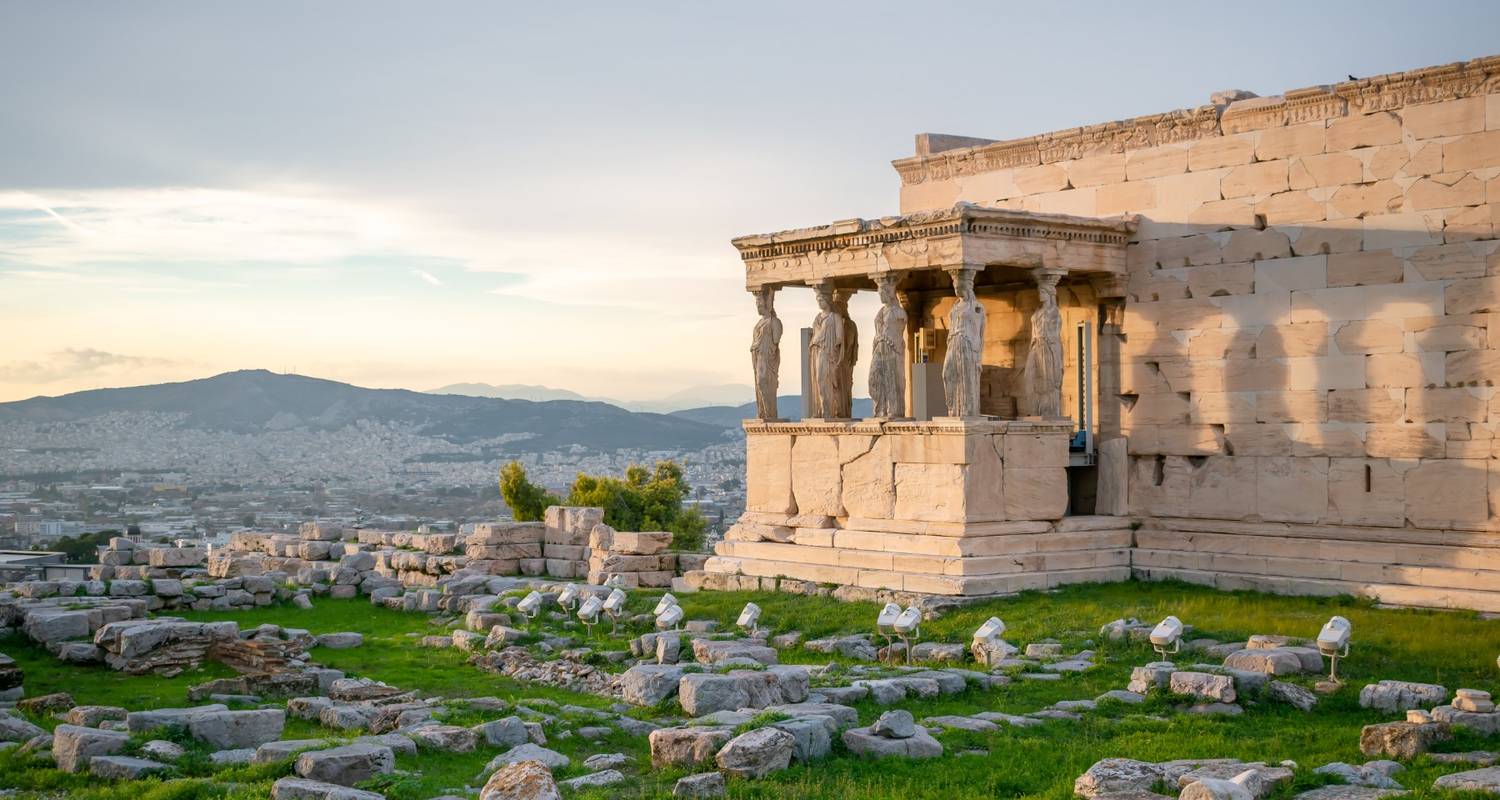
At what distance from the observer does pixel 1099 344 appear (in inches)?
846

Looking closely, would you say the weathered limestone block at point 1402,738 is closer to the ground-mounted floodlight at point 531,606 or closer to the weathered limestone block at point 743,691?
the weathered limestone block at point 743,691

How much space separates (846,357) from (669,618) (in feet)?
19.6

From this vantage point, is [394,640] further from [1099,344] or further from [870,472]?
[1099,344]

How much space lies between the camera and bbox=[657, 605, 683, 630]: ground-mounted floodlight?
18234 mm

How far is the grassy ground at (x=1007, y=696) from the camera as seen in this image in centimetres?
1045

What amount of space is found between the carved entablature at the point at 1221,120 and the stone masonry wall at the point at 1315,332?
0.09ft

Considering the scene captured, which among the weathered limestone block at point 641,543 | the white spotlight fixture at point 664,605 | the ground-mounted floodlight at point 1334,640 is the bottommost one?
the white spotlight fixture at point 664,605

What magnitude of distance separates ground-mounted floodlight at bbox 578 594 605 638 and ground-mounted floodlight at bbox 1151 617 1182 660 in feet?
22.7

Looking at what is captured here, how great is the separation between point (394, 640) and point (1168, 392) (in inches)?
404

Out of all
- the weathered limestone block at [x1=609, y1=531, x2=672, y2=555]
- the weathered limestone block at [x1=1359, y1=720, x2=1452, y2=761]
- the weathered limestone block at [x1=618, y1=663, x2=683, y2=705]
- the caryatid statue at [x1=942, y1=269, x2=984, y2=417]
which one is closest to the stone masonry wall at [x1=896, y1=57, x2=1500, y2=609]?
the caryatid statue at [x1=942, y1=269, x2=984, y2=417]

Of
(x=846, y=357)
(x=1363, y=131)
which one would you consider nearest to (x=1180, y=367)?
(x=1363, y=131)

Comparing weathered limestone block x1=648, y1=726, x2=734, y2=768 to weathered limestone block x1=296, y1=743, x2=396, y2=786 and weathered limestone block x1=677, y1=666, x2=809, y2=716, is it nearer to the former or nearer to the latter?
weathered limestone block x1=677, y1=666, x2=809, y2=716

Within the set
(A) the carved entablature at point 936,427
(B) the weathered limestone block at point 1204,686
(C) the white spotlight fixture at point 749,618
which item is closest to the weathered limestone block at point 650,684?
(C) the white spotlight fixture at point 749,618

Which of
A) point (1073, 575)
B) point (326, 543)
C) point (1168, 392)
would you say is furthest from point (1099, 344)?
point (326, 543)
